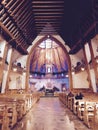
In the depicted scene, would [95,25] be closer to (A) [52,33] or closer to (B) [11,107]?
(B) [11,107]

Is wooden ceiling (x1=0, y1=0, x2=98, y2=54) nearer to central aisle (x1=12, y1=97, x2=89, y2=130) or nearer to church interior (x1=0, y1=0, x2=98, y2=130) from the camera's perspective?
church interior (x1=0, y1=0, x2=98, y2=130)

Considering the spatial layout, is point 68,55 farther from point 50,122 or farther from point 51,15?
point 50,122

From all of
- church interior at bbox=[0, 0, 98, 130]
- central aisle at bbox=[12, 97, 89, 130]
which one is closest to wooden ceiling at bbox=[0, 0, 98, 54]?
church interior at bbox=[0, 0, 98, 130]

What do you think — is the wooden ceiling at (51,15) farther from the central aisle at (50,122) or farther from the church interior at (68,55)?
the central aisle at (50,122)

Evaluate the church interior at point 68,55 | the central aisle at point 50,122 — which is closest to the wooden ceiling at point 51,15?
the church interior at point 68,55

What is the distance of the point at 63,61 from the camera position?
86.1ft

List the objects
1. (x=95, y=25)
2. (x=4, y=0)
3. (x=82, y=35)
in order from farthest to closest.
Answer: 1. (x=82, y=35)
2. (x=95, y=25)
3. (x=4, y=0)

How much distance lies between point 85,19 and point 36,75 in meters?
18.0

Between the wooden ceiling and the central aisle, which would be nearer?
the central aisle

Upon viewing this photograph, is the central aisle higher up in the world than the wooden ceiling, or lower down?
lower down

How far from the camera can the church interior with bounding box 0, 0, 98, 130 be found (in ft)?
16.2

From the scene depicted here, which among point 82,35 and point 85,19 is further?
point 82,35

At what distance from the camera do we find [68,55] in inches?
723

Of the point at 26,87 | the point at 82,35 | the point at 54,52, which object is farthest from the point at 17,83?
the point at 82,35
